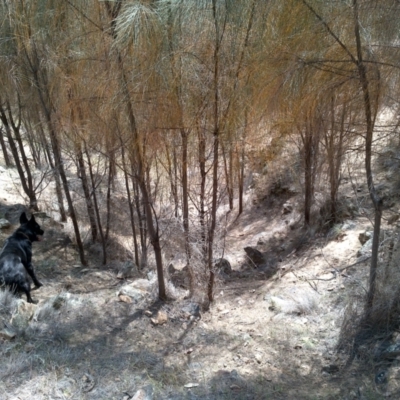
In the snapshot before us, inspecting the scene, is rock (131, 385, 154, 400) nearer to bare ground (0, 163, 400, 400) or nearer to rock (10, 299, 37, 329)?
bare ground (0, 163, 400, 400)

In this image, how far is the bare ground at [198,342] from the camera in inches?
136

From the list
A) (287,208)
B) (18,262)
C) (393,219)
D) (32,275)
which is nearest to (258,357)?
(18,262)

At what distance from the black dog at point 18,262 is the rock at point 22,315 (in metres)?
0.38

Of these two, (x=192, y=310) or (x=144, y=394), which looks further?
(x=192, y=310)

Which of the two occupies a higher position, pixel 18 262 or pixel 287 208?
pixel 18 262

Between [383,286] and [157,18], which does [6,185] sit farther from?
[383,286]

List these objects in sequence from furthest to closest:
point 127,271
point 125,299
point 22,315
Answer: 1. point 127,271
2. point 125,299
3. point 22,315

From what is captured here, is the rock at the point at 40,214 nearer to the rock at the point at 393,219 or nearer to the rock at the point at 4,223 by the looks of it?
the rock at the point at 4,223

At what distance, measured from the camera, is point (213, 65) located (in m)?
4.48

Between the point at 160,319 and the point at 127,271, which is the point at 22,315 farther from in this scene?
the point at 127,271

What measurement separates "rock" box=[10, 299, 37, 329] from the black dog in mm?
382

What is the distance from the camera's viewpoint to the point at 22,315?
428 cm

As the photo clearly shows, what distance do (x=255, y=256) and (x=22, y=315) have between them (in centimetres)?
480

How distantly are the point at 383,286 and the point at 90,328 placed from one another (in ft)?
10.3
